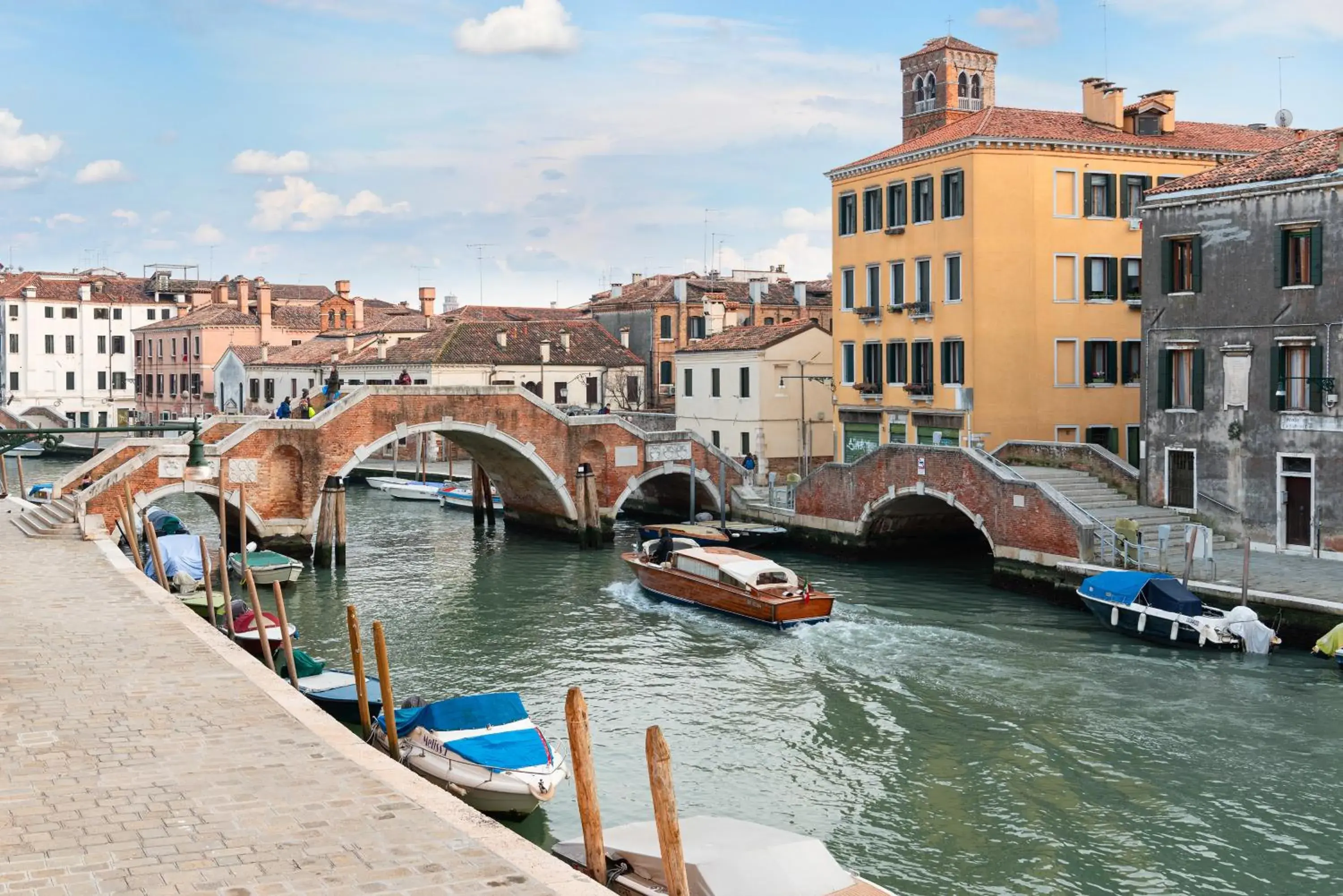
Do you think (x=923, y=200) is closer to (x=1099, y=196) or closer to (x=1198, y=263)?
(x=1099, y=196)

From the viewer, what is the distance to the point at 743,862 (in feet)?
30.6

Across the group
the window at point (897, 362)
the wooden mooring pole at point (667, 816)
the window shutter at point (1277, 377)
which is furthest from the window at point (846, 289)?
the wooden mooring pole at point (667, 816)

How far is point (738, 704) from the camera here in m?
18.1

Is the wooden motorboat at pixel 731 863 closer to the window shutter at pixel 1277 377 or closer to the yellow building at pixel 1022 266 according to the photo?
the window shutter at pixel 1277 377

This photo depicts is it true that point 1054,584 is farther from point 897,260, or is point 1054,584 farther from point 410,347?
point 410,347

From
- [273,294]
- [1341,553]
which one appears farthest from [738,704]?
[273,294]

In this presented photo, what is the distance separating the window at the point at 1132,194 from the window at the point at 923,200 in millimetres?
4160

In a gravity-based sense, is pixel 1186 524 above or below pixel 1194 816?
above

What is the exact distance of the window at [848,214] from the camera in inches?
1355

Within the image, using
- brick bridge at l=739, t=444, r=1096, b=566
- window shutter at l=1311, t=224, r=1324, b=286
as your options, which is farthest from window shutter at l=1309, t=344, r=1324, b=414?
brick bridge at l=739, t=444, r=1096, b=566

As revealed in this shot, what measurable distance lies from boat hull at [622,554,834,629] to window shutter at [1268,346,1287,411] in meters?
8.11

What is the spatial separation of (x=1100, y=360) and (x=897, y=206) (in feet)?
19.4

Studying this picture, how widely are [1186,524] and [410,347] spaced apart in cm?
3138

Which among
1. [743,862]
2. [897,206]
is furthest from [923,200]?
[743,862]
